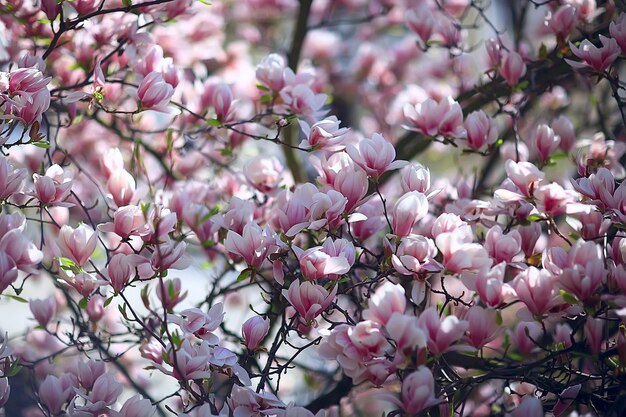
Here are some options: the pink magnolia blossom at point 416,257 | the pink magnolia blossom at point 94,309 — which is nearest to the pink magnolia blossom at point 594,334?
the pink magnolia blossom at point 416,257

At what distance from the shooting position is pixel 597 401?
1.15 metres

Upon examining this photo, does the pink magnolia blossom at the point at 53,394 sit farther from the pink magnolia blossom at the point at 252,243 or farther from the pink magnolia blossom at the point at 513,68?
the pink magnolia blossom at the point at 513,68

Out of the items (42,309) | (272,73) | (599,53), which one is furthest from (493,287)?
(42,309)

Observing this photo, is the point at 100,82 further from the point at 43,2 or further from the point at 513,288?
the point at 513,288

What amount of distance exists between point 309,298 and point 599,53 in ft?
2.27

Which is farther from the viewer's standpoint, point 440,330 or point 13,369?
point 13,369

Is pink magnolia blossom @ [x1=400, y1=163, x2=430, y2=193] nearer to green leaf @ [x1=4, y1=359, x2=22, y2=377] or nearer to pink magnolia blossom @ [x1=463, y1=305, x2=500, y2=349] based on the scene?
pink magnolia blossom @ [x1=463, y1=305, x2=500, y2=349]

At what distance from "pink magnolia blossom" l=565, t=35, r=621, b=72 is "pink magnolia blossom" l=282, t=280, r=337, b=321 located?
0.63m

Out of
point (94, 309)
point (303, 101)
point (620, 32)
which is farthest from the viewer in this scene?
point (94, 309)

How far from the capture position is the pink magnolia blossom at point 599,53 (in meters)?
1.27

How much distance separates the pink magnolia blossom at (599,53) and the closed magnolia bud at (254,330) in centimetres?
75

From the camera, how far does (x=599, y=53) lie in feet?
4.16

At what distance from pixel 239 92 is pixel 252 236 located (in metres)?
0.93

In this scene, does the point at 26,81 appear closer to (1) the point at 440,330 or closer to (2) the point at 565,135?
(1) the point at 440,330
